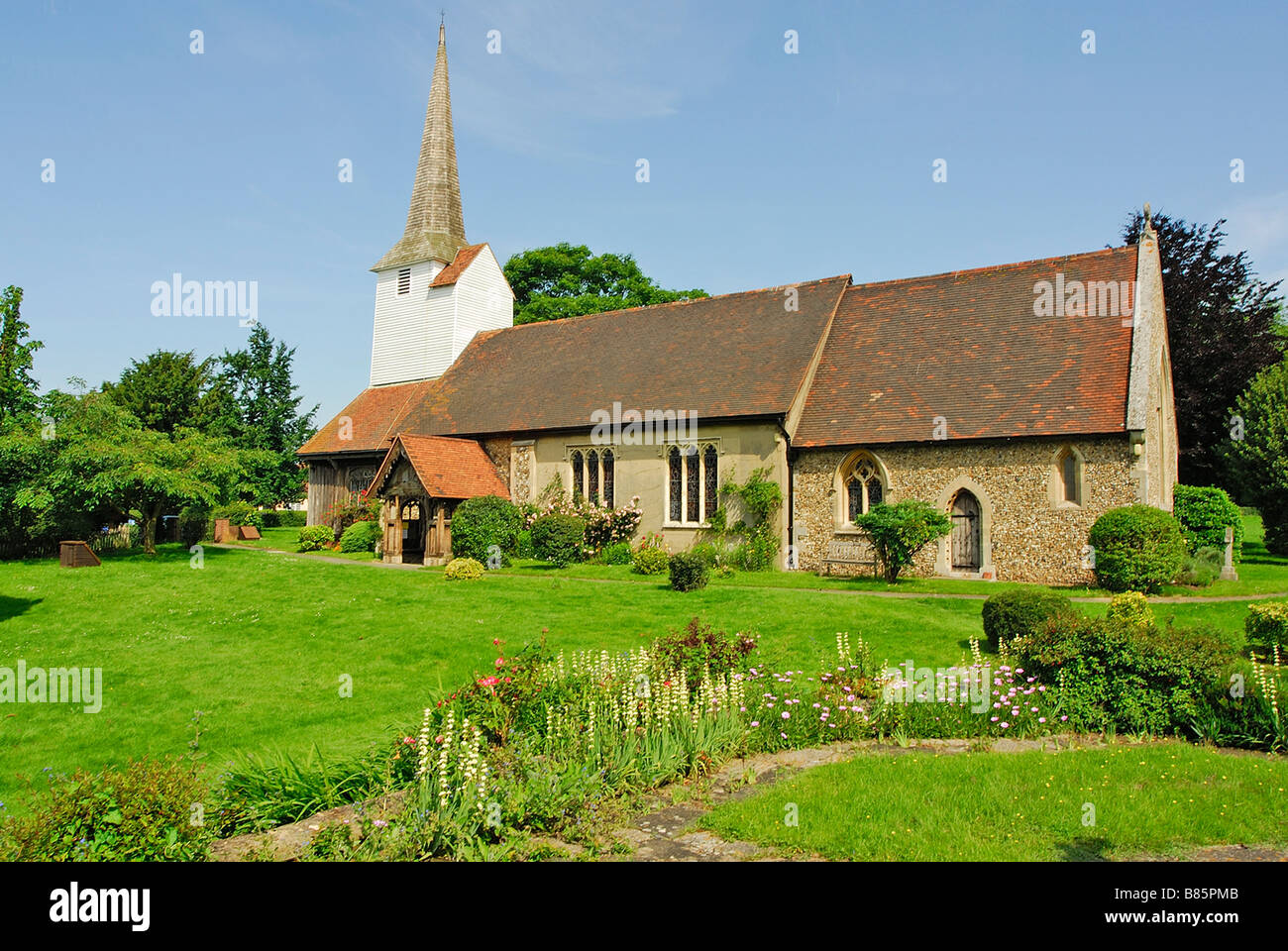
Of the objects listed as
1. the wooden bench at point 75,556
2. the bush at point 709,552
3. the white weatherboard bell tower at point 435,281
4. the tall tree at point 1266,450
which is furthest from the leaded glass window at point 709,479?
the tall tree at point 1266,450

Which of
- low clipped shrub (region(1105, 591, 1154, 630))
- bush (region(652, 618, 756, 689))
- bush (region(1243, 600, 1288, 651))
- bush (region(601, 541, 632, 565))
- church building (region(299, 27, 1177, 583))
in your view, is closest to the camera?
bush (region(652, 618, 756, 689))

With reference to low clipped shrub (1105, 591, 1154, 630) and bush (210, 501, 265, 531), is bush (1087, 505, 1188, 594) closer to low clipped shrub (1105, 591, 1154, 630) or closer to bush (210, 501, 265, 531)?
low clipped shrub (1105, 591, 1154, 630)

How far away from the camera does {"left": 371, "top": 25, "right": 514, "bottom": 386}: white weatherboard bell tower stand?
35.2 m

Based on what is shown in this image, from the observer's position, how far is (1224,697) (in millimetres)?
8328

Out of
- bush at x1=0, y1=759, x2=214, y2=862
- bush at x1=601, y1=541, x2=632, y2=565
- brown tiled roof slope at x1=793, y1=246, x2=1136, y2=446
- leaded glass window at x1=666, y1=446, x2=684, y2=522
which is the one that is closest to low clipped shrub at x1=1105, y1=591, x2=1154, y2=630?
brown tiled roof slope at x1=793, y1=246, x2=1136, y2=446

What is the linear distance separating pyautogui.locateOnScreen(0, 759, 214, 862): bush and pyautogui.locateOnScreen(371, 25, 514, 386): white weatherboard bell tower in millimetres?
31110

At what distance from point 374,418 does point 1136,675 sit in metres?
31.3

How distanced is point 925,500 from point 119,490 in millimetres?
21632

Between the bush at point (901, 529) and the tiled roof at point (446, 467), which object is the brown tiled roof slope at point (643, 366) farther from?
the bush at point (901, 529)

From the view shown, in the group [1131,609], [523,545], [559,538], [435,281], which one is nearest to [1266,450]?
[1131,609]

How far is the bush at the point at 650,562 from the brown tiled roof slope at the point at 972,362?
208 inches

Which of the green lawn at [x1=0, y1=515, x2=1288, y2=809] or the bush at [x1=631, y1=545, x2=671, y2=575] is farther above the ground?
the bush at [x1=631, y1=545, x2=671, y2=575]

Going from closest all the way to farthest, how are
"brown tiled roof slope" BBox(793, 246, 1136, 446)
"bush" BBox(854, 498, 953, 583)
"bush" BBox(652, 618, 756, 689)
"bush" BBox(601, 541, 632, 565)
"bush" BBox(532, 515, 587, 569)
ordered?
"bush" BBox(652, 618, 756, 689) < "bush" BBox(854, 498, 953, 583) < "brown tiled roof slope" BBox(793, 246, 1136, 446) < "bush" BBox(532, 515, 587, 569) < "bush" BBox(601, 541, 632, 565)
